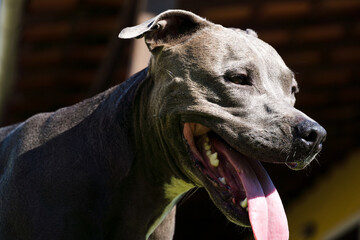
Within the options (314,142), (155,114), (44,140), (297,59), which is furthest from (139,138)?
(297,59)

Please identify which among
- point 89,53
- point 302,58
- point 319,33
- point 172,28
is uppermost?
point 172,28

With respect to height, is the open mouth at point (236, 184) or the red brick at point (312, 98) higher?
the open mouth at point (236, 184)

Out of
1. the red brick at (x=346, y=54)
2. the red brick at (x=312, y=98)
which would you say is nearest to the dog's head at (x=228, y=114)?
the red brick at (x=346, y=54)

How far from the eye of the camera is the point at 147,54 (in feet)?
22.0

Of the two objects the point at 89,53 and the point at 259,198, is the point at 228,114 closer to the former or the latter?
the point at 259,198

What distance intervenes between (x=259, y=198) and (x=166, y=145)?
501 millimetres

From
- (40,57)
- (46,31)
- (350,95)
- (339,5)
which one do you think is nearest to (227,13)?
(339,5)

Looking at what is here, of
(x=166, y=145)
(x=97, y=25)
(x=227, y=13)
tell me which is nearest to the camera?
(x=166, y=145)

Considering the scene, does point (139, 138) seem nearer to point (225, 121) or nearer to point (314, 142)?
point (225, 121)

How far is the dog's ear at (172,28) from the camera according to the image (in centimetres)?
385

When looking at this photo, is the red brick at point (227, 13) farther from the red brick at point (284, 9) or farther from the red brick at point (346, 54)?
the red brick at point (346, 54)

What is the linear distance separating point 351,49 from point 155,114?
19.2 ft

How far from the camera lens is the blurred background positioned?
7629mm

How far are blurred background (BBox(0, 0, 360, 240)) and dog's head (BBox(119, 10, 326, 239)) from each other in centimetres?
286
